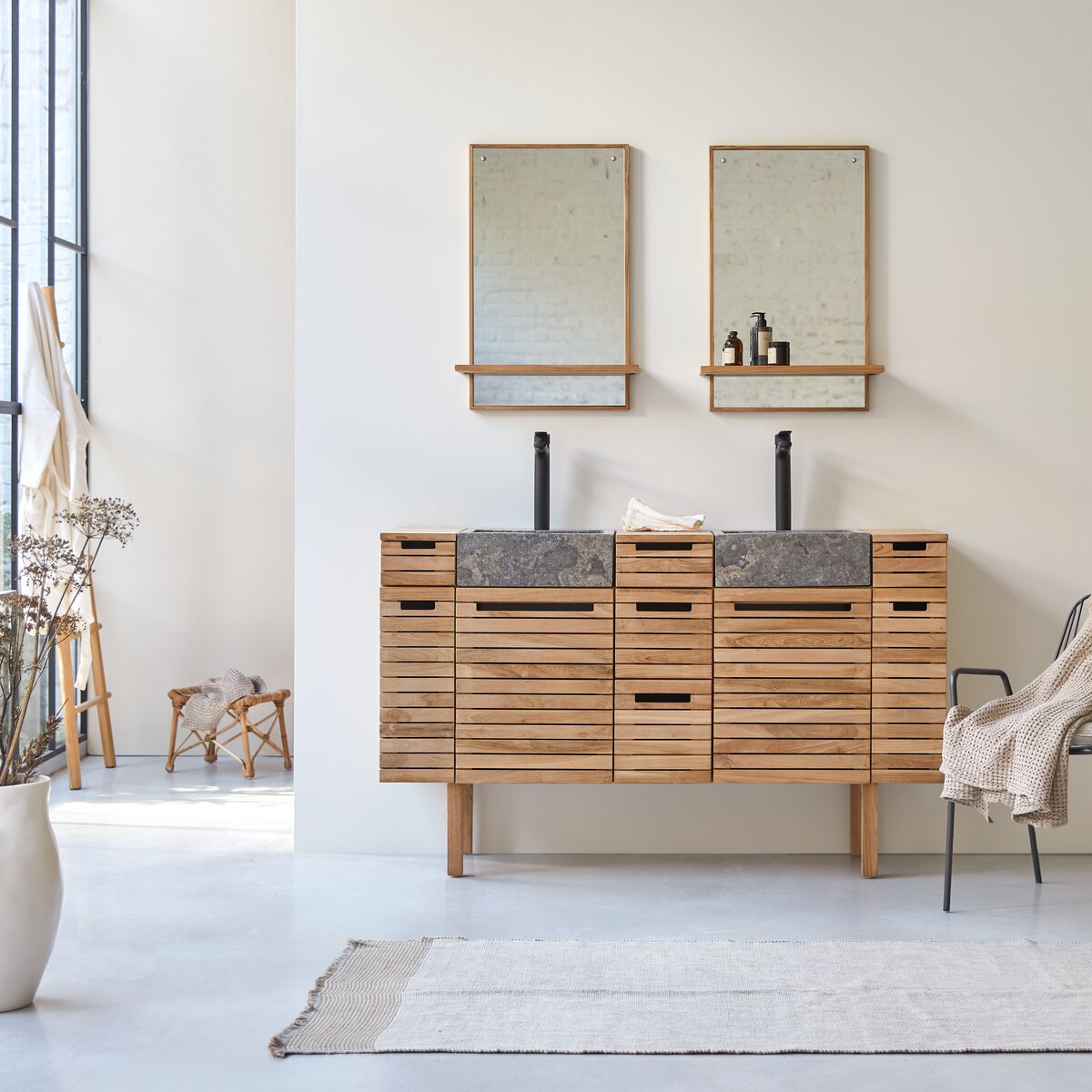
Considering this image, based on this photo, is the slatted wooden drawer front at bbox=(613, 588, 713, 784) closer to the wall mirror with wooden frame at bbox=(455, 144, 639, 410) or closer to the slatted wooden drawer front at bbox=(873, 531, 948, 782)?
the slatted wooden drawer front at bbox=(873, 531, 948, 782)

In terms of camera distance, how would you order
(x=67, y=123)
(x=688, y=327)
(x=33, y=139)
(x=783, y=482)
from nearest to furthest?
(x=783, y=482)
(x=688, y=327)
(x=33, y=139)
(x=67, y=123)

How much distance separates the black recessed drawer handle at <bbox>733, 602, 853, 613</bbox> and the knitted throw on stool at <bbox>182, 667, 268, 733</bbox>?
8.42 ft

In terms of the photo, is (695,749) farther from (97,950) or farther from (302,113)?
(302,113)

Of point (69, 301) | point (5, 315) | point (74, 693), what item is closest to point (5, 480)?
point (5, 315)

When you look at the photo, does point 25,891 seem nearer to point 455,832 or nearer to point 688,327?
point 455,832

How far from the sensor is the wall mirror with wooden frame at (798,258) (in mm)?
3889

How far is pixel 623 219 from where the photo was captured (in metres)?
3.91

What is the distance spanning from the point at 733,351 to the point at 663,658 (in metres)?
1.06

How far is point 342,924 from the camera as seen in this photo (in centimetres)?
321

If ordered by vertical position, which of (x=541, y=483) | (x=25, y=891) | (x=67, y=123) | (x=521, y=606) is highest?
(x=67, y=123)

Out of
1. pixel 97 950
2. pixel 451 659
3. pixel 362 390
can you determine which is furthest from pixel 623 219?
pixel 97 950

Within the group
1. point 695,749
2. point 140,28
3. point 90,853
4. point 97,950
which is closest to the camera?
point 97,950

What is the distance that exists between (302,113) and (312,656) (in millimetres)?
1844

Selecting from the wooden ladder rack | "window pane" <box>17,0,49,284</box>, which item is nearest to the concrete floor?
the wooden ladder rack
